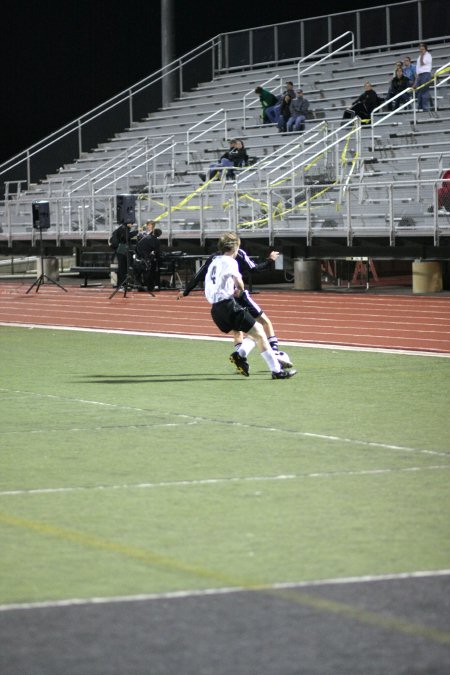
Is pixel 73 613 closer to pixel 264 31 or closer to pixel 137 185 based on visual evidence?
pixel 137 185

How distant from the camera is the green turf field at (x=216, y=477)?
6586mm

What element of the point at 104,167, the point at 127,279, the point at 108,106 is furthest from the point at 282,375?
the point at 108,106

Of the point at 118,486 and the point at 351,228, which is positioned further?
the point at 351,228

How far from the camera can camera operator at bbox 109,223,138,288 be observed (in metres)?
31.2

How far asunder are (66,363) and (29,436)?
250 inches

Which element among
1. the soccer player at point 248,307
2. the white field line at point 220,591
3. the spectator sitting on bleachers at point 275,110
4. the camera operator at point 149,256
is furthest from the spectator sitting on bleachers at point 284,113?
the white field line at point 220,591

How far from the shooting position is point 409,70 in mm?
36562

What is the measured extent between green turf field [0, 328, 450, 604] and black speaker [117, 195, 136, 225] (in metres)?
14.6

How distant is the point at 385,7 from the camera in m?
40.8

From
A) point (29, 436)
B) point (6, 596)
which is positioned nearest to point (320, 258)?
point (29, 436)

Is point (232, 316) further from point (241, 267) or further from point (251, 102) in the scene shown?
point (251, 102)

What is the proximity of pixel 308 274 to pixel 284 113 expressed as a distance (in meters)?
9.33

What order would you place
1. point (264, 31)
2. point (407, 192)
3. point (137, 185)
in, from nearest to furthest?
point (407, 192) < point (137, 185) < point (264, 31)

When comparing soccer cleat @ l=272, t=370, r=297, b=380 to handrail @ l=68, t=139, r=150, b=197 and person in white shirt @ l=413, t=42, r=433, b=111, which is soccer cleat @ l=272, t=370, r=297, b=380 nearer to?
person in white shirt @ l=413, t=42, r=433, b=111
